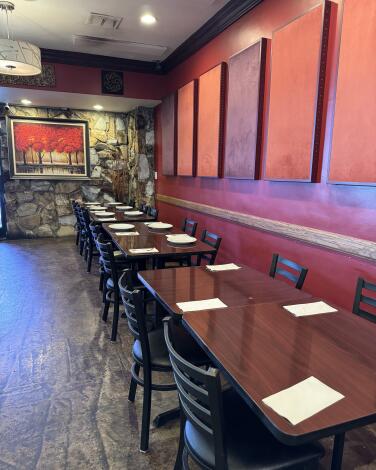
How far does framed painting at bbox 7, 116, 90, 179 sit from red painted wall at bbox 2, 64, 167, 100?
4.71 ft

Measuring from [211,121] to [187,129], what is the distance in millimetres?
691

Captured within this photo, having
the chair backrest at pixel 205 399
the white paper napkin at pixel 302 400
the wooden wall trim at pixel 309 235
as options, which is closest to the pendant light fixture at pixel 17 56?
the wooden wall trim at pixel 309 235

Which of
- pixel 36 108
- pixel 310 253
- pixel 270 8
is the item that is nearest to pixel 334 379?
pixel 310 253

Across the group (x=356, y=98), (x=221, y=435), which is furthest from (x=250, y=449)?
(x=356, y=98)

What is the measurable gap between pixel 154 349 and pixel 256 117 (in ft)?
7.36

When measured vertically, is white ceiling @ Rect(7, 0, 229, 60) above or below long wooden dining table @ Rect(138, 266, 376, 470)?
above

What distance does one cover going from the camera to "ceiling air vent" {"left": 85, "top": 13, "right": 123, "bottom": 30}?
12.3 feet

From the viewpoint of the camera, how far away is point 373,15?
6.43 feet

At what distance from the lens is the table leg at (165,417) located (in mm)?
1814

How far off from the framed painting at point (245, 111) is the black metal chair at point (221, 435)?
2.30 m

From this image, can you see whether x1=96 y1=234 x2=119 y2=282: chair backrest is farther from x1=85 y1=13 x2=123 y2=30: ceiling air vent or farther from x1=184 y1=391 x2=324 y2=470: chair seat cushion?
x1=85 y1=13 x2=123 y2=30: ceiling air vent

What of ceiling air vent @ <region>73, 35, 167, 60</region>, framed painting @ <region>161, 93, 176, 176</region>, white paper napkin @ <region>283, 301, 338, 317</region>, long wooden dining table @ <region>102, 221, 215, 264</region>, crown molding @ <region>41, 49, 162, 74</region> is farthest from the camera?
framed painting @ <region>161, 93, 176, 176</region>

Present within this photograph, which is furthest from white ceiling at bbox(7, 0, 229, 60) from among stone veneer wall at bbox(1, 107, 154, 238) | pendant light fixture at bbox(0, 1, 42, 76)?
stone veneer wall at bbox(1, 107, 154, 238)

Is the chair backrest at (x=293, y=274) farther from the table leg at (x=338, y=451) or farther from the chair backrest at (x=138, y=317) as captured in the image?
the chair backrest at (x=138, y=317)
